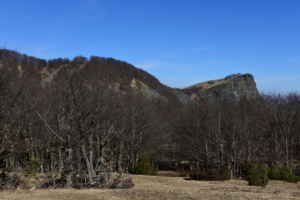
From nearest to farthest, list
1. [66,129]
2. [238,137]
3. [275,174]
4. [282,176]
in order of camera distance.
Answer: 1. [66,129]
2. [282,176]
3. [275,174]
4. [238,137]

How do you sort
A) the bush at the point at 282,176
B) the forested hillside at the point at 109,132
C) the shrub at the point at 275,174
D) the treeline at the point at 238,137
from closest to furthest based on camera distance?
1. the forested hillside at the point at 109,132
2. the bush at the point at 282,176
3. the shrub at the point at 275,174
4. the treeline at the point at 238,137

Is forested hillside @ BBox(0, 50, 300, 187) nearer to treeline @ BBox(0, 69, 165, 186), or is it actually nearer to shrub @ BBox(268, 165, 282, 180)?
treeline @ BBox(0, 69, 165, 186)

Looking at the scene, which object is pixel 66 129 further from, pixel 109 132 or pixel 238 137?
pixel 238 137

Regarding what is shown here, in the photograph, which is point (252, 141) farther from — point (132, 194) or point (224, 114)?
point (132, 194)

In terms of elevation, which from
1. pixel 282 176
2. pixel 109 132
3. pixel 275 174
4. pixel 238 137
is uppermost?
pixel 238 137

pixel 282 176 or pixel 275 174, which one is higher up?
pixel 275 174

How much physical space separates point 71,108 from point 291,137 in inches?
833

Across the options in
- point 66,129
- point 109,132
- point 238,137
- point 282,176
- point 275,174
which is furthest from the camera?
point 238,137

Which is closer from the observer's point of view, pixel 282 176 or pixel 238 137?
pixel 282 176

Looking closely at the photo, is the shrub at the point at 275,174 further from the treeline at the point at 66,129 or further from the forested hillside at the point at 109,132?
the treeline at the point at 66,129

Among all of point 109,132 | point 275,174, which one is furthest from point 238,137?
point 109,132

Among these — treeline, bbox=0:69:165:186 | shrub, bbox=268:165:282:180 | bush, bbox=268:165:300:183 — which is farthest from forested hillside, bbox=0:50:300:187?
bush, bbox=268:165:300:183

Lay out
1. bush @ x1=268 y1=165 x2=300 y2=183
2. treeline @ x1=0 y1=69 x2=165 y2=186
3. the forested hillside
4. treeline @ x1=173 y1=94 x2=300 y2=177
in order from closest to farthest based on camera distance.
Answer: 1. treeline @ x1=0 y1=69 x2=165 y2=186
2. the forested hillside
3. bush @ x1=268 y1=165 x2=300 y2=183
4. treeline @ x1=173 y1=94 x2=300 y2=177

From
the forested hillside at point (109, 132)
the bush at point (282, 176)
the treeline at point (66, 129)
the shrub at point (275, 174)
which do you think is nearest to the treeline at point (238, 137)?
the forested hillside at point (109, 132)
